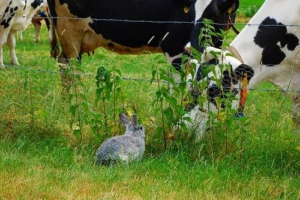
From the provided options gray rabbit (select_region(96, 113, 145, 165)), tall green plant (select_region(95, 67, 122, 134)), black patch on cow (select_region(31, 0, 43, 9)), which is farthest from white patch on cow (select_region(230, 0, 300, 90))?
black patch on cow (select_region(31, 0, 43, 9))

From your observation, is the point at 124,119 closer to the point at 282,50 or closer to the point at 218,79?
the point at 218,79

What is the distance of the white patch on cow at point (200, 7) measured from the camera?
764 cm

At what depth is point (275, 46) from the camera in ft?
21.8

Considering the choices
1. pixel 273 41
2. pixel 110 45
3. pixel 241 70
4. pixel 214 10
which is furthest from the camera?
pixel 110 45

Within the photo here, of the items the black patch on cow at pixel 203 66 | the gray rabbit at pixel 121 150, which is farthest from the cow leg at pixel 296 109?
the gray rabbit at pixel 121 150

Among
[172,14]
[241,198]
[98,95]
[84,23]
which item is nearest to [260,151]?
[241,198]

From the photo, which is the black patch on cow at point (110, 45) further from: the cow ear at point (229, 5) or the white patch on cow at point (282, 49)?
the white patch on cow at point (282, 49)

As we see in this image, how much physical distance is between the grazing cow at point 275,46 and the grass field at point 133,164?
36 cm

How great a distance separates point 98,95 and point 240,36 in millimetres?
1582

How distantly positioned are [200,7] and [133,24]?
Result: 37.1 inches

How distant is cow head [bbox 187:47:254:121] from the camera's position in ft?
19.1

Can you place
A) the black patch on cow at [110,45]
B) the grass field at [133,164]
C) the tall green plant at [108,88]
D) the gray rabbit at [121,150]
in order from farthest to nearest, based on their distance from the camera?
the black patch on cow at [110,45] → the tall green plant at [108,88] → the gray rabbit at [121,150] → the grass field at [133,164]

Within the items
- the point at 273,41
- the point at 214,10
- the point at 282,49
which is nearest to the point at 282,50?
the point at 282,49

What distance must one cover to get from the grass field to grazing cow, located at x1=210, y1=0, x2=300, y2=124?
356 millimetres
